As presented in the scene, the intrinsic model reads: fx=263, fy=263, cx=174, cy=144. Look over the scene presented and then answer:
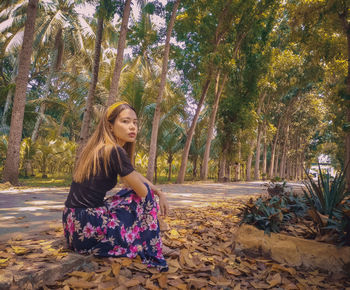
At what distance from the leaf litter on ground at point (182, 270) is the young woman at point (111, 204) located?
0.40 ft

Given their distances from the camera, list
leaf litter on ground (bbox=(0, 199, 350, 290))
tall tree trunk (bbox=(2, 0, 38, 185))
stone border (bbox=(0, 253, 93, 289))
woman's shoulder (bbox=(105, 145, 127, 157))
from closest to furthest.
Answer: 1. stone border (bbox=(0, 253, 93, 289))
2. leaf litter on ground (bbox=(0, 199, 350, 290))
3. woman's shoulder (bbox=(105, 145, 127, 157))
4. tall tree trunk (bbox=(2, 0, 38, 185))

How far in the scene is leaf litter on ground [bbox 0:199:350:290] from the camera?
201 centimetres

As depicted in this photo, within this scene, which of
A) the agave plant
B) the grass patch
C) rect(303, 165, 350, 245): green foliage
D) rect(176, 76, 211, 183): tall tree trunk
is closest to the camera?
rect(303, 165, 350, 245): green foliage

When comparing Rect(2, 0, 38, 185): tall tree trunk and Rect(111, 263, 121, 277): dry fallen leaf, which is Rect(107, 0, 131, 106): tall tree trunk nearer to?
Rect(2, 0, 38, 185): tall tree trunk

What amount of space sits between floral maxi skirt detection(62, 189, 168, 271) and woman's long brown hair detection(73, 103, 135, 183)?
0.32m

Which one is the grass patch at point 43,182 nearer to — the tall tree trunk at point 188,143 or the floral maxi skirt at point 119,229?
the tall tree trunk at point 188,143

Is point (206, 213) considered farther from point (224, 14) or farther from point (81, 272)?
point (224, 14)

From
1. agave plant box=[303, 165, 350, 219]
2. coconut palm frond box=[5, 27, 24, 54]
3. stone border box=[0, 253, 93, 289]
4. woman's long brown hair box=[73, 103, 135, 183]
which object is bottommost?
stone border box=[0, 253, 93, 289]

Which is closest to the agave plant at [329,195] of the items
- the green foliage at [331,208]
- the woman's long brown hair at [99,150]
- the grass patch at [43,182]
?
the green foliage at [331,208]

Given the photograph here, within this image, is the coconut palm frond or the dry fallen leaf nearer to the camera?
the dry fallen leaf

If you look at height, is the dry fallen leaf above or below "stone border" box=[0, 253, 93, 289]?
below

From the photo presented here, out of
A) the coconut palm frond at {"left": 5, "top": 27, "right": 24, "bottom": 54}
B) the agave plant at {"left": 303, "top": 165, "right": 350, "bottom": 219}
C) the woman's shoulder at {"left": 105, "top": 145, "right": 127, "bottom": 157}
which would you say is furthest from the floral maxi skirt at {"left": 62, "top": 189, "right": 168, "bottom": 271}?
the coconut palm frond at {"left": 5, "top": 27, "right": 24, "bottom": 54}

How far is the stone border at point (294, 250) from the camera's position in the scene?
2.51 m

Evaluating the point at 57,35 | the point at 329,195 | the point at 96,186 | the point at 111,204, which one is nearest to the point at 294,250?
the point at 329,195
